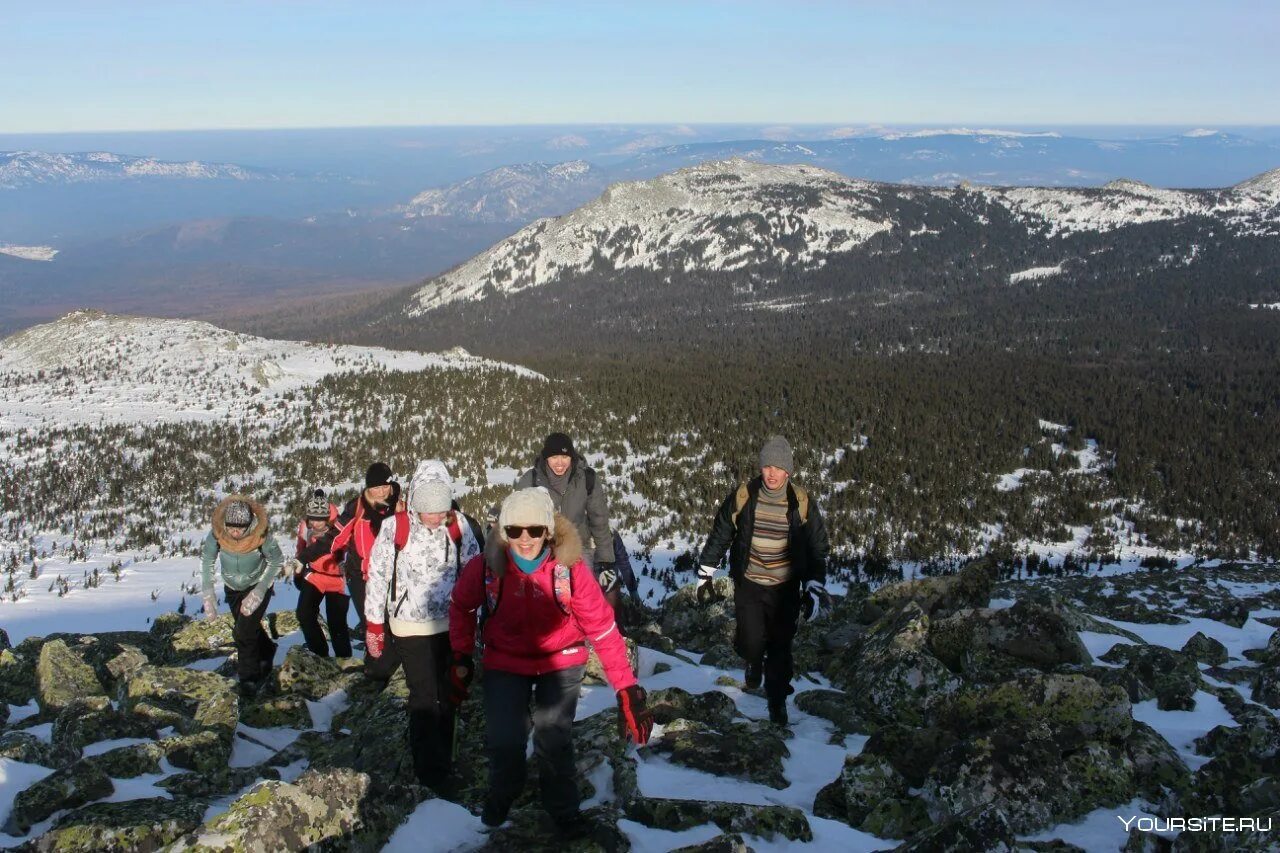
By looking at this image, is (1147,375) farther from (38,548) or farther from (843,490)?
(38,548)

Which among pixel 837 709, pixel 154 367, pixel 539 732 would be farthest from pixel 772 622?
pixel 154 367

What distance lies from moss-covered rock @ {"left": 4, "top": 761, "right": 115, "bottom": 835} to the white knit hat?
3451mm

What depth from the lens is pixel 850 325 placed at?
107000 millimetres

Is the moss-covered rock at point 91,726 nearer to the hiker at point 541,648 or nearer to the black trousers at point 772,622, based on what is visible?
the hiker at point 541,648

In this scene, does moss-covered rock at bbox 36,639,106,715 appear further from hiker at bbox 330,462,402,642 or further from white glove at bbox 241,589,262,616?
hiker at bbox 330,462,402,642

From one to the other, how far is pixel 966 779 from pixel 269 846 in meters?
4.22

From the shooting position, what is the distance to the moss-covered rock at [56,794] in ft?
16.1

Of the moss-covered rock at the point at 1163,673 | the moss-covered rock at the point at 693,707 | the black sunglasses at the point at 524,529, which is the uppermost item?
the black sunglasses at the point at 524,529

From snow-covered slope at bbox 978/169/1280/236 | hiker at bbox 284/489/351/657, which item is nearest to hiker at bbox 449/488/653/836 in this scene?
hiker at bbox 284/489/351/657

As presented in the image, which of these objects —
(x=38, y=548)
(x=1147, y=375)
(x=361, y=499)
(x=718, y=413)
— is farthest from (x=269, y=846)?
(x=1147, y=375)

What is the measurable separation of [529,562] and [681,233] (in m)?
170

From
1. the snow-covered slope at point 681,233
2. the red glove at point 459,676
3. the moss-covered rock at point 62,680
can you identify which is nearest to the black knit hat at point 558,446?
the red glove at point 459,676

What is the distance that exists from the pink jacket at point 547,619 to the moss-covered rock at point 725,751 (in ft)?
5.92

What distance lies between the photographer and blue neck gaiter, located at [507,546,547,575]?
4684mm
